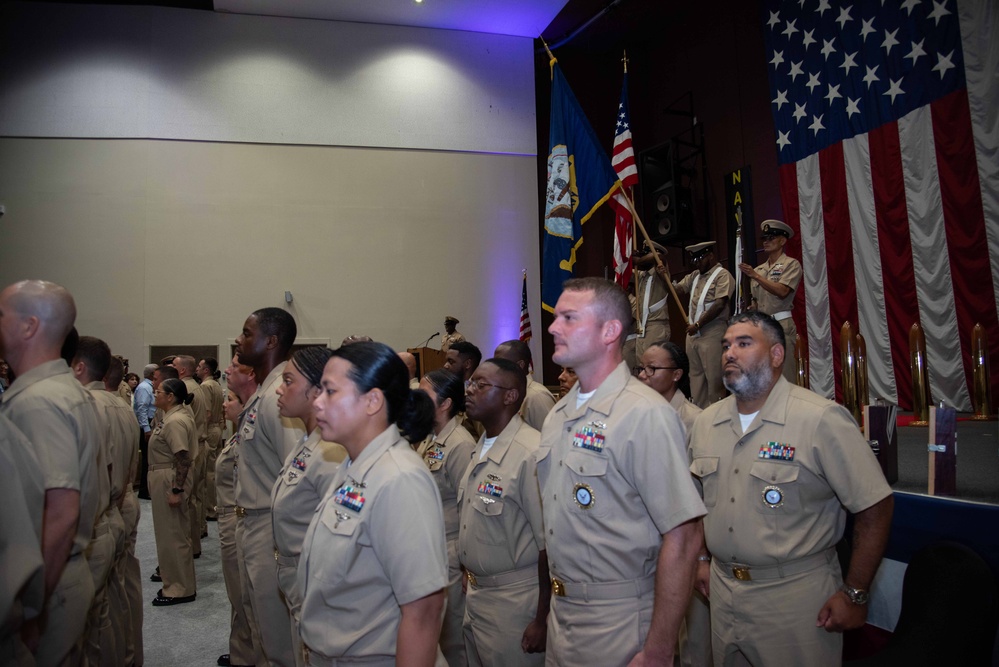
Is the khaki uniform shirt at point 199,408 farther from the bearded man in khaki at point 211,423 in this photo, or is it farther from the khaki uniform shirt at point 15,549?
the khaki uniform shirt at point 15,549

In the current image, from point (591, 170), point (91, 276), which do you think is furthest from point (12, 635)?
point (91, 276)

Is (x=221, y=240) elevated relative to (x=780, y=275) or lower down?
elevated

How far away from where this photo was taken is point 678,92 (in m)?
10.7

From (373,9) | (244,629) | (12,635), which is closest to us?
(12,635)

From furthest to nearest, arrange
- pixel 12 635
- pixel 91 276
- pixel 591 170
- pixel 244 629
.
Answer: pixel 91 276, pixel 591 170, pixel 244 629, pixel 12 635

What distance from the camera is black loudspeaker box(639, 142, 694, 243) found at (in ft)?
30.8

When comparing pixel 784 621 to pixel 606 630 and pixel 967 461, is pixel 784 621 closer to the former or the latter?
pixel 606 630

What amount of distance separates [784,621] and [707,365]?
11.9ft

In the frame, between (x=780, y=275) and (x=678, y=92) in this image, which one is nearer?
(x=780, y=275)

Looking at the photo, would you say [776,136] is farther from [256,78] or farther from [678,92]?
[256,78]

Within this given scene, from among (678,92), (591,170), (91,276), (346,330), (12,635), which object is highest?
(678,92)

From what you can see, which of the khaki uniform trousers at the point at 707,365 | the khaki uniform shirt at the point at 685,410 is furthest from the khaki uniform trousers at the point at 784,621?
the khaki uniform trousers at the point at 707,365

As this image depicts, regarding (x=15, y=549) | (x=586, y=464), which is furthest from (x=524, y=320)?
(x=15, y=549)

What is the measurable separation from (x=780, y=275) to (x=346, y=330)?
726cm
